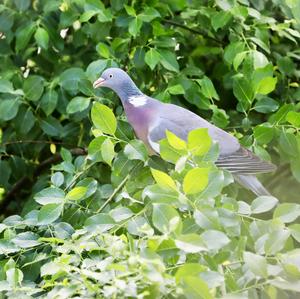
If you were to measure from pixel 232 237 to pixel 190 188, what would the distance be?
167 millimetres

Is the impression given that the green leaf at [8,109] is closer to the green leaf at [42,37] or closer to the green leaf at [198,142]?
the green leaf at [42,37]

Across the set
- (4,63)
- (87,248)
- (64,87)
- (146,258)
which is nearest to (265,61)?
(64,87)

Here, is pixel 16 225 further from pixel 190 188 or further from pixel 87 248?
pixel 190 188

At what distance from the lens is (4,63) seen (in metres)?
2.83

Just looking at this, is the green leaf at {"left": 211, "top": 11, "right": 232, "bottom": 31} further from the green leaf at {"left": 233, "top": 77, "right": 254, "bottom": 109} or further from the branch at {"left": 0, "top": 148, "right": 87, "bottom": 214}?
the branch at {"left": 0, "top": 148, "right": 87, "bottom": 214}

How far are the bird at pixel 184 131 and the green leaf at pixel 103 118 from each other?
22 centimetres

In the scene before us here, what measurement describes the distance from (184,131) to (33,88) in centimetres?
57

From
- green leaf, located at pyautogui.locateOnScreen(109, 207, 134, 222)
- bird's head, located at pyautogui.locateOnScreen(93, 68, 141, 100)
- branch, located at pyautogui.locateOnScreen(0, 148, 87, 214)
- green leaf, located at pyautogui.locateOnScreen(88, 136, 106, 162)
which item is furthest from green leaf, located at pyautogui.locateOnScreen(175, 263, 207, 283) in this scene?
branch, located at pyautogui.locateOnScreen(0, 148, 87, 214)

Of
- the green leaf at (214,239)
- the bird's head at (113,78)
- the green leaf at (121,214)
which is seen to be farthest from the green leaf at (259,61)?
the green leaf at (214,239)

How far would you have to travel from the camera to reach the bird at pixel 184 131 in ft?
7.54

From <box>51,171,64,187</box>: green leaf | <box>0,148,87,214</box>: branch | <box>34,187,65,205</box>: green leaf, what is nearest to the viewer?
<box>34,187,65,205</box>: green leaf

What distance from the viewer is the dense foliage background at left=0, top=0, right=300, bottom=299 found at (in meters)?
1.61

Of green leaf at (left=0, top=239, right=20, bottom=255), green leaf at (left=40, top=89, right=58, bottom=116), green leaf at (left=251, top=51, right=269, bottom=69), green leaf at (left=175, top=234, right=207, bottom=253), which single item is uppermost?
green leaf at (left=175, top=234, right=207, bottom=253)

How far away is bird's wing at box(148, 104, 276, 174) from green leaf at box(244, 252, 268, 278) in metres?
0.76
